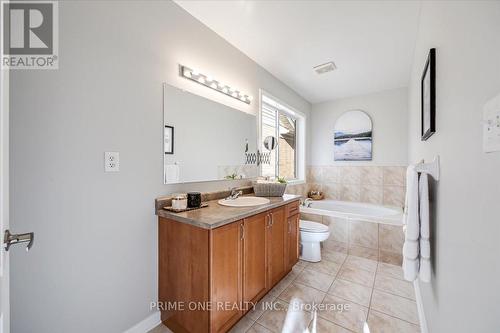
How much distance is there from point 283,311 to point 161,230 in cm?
120

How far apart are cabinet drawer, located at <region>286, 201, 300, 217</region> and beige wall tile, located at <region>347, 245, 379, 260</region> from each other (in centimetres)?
116

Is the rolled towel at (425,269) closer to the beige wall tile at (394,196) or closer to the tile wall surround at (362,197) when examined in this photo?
the tile wall surround at (362,197)

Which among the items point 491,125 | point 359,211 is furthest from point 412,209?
point 359,211

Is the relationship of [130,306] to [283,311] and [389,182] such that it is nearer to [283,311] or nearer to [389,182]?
[283,311]

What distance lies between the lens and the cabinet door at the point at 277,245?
1.78 m

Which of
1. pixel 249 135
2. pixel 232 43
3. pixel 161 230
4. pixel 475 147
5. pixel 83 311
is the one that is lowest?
pixel 83 311

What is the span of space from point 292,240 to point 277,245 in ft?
1.13

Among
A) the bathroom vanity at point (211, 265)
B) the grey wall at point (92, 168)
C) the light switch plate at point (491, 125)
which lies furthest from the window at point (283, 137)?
the light switch plate at point (491, 125)

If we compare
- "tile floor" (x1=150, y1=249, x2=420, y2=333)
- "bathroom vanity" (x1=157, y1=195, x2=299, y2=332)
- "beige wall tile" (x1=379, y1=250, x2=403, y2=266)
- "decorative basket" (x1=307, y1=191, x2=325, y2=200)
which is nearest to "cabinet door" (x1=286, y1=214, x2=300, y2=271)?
"tile floor" (x1=150, y1=249, x2=420, y2=333)

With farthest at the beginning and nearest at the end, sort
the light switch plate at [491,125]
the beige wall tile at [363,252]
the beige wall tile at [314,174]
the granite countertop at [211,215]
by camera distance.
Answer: the beige wall tile at [314,174], the beige wall tile at [363,252], the granite countertop at [211,215], the light switch plate at [491,125]

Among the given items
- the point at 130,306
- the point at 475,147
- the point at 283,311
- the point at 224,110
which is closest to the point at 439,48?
the point at 475,147

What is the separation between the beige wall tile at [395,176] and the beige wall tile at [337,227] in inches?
51.4

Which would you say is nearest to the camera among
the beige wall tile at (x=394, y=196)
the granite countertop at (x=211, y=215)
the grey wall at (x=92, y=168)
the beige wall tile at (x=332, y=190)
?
the grey wall at (x=92, y=168)

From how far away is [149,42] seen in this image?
147cm
